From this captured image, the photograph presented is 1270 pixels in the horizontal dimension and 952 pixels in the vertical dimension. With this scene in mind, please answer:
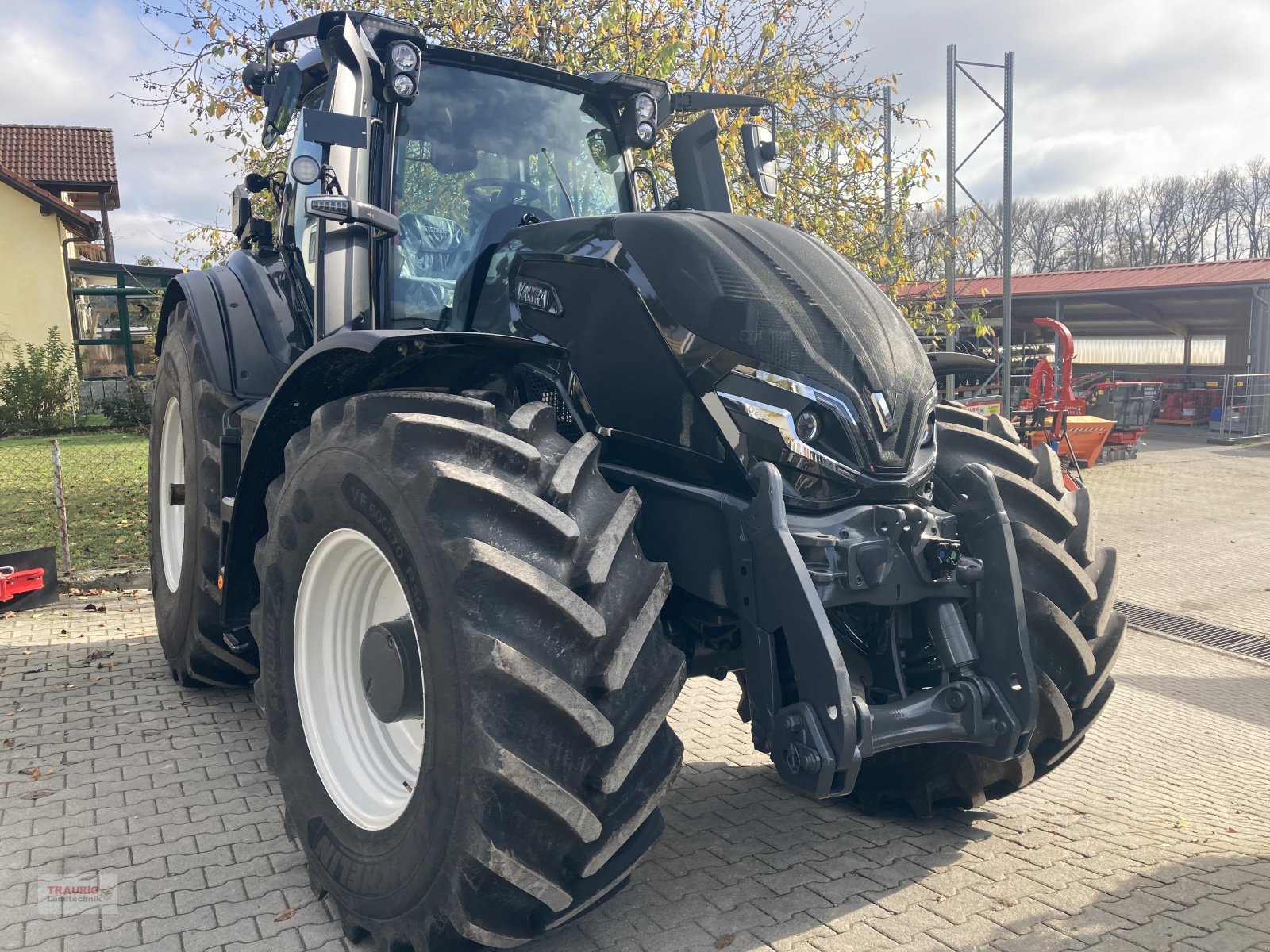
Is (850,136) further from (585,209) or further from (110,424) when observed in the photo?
(110,424)

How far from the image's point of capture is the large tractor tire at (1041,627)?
3090 mm

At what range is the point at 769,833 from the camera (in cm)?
360

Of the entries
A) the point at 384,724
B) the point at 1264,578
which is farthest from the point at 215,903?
the point at 1264,578

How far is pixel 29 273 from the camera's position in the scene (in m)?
23.4

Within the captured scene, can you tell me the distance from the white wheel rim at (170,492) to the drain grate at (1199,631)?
6.15 metres

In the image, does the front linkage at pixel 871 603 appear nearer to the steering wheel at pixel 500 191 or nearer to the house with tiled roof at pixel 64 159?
the steering wheel at pixel 500 191

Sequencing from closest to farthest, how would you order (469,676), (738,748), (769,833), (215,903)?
(469,676) → (215,903) → (769,833) → (738,748)

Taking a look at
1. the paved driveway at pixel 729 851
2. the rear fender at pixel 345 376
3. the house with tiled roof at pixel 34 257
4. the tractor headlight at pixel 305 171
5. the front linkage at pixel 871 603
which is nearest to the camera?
the front linkage at pixel 871 603

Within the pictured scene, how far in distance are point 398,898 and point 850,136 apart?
799cm

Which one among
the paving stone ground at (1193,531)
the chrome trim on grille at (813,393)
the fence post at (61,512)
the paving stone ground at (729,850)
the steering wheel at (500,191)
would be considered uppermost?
the steering wheel at (500,191)

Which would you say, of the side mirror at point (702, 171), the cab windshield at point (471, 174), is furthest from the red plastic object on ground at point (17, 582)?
the side mirror at point (702, 171)

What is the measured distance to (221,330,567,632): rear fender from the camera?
2781mm

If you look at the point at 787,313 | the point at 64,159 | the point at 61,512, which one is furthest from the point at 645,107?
the point at 64,159

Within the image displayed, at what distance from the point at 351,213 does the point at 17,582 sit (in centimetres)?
485
